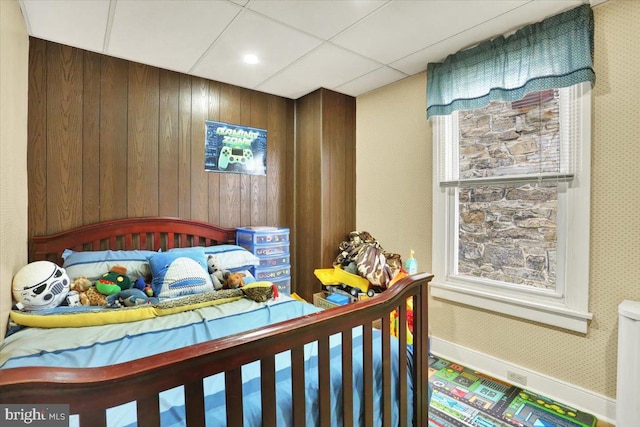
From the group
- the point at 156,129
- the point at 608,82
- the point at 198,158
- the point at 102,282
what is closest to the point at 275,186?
the point at 198,158

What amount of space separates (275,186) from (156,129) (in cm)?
121

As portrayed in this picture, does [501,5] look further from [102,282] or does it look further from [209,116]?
[102,282]

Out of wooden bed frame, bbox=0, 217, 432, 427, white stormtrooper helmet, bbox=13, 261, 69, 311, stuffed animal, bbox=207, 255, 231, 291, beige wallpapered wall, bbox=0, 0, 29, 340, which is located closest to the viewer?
wooden bed frame, bbox=0, 217, 432, 427

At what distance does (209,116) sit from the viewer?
9.25ft

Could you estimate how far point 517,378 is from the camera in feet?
6.72

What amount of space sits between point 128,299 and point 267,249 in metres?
1.20

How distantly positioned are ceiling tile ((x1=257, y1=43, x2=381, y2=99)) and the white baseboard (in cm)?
235

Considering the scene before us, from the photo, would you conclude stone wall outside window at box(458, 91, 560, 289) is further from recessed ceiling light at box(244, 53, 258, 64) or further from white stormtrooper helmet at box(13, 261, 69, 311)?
white stormtrooper helmet at box(13, 261, 69, 311)

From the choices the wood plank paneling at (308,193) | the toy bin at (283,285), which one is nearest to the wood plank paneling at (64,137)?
the toy bin at (283,285)

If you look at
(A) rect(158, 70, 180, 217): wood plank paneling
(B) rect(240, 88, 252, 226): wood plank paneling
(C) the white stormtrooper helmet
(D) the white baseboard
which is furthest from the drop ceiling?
(D) the white baseboard

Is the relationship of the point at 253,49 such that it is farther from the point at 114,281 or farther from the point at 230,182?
the point at 114,281

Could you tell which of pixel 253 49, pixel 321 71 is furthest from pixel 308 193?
pixel 253 49

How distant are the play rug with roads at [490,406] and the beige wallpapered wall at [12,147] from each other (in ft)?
7.93

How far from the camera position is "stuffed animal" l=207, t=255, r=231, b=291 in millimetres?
2193
